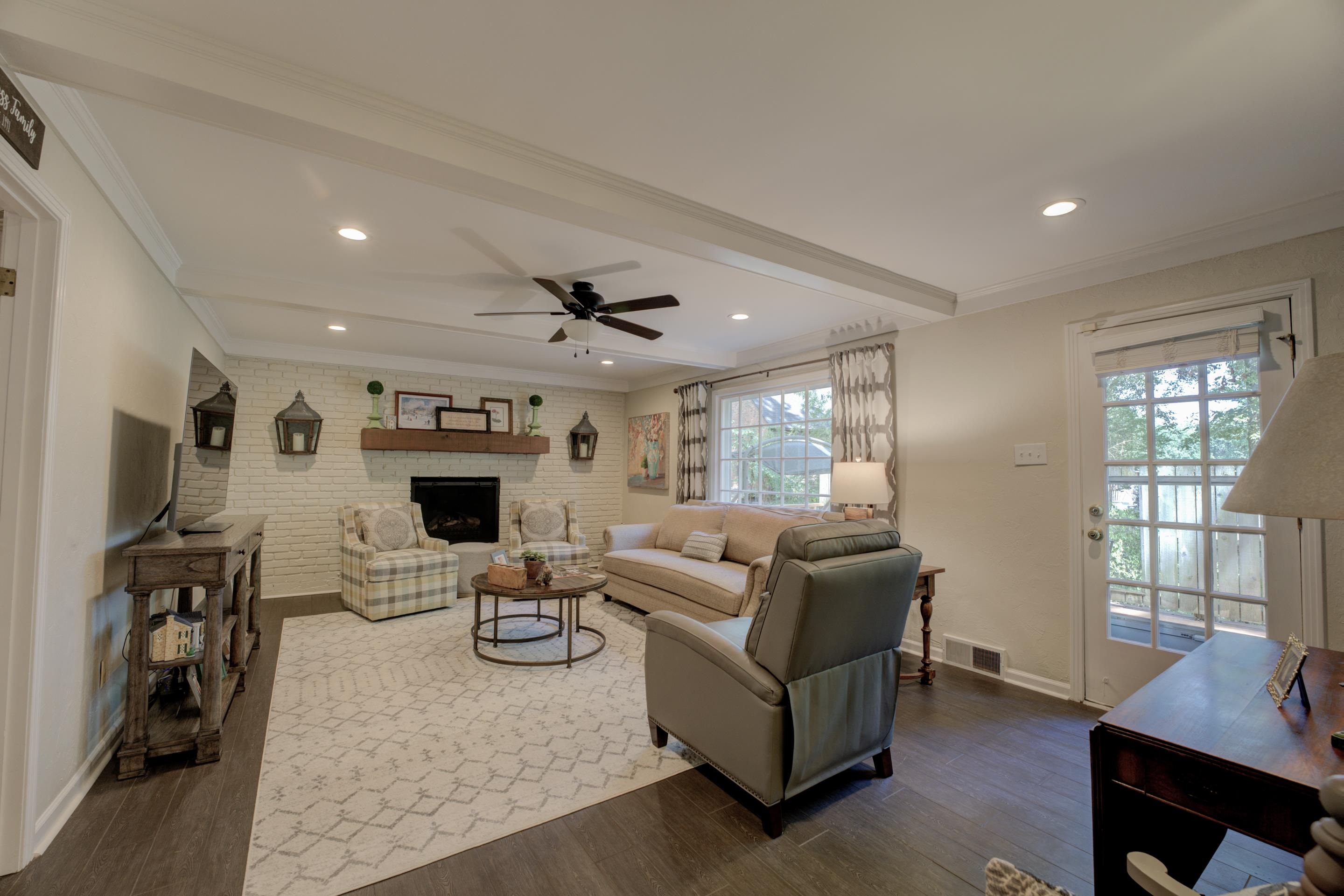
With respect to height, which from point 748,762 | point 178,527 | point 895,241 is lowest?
point 748,762

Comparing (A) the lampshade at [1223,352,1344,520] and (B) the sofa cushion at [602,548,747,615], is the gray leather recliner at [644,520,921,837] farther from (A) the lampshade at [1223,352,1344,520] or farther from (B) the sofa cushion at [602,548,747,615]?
(B) the sofa cushion at [602,548,747,615]

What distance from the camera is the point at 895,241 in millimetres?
2812

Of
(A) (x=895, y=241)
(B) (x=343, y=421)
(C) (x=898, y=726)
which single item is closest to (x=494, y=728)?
(C) (x=898, y=726)

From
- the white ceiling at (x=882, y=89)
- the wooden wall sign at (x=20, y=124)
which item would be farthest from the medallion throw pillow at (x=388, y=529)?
the white ceiling at (x=882, y=89)

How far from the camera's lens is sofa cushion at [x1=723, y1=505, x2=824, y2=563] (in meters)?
4.27

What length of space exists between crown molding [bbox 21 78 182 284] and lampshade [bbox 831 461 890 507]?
12.5ft

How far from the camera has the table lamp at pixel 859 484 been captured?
11.9 ft

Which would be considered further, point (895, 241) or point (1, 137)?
point (895, 241)

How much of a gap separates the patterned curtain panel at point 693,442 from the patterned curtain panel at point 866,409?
1658 millimetres

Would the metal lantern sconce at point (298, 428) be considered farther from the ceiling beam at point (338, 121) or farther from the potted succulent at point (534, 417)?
the ceiling beam at point (338, 121)

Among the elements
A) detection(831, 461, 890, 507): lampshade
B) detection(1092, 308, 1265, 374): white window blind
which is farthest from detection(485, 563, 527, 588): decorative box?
detection(1092, 308, 1265, 374): white window blind

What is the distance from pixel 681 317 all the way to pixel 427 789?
3.37 meters

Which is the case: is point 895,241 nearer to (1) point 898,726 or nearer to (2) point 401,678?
(1) point 898,726

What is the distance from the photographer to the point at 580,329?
11.8 feet
